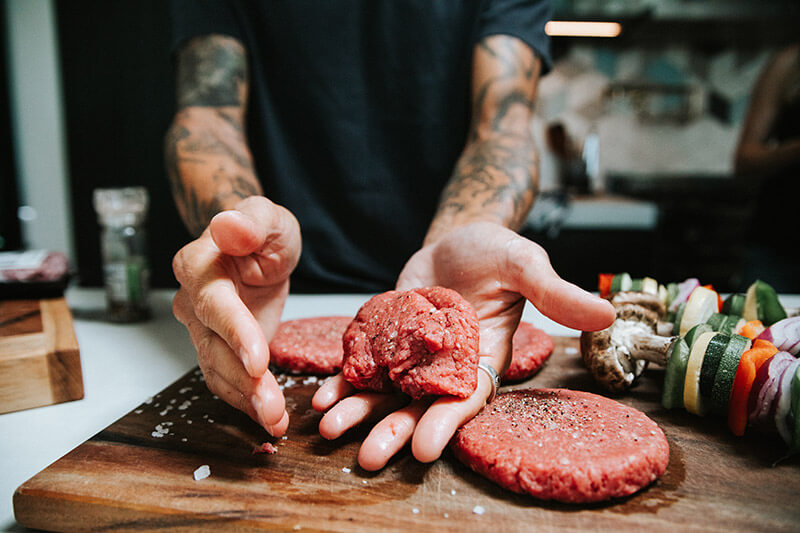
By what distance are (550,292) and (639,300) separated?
1.39 feet

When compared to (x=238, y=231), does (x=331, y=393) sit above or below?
below

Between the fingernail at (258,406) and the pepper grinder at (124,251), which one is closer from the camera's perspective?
the fingernail at (258,406)

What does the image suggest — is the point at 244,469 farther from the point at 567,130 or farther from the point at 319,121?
the point at 567,130

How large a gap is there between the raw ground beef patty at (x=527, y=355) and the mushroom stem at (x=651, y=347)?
0.22 meters

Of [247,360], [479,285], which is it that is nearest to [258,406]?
[247,360]

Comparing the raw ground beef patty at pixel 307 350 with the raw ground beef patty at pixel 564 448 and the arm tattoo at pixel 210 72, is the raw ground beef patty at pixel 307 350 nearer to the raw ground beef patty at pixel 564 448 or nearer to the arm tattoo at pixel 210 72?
the raw ground beef patty at pixel 564 448

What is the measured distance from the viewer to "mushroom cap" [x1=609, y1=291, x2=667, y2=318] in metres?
1.35

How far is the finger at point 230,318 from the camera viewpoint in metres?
0.89

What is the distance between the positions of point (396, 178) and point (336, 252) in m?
0.43

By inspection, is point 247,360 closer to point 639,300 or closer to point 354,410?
point 354,410

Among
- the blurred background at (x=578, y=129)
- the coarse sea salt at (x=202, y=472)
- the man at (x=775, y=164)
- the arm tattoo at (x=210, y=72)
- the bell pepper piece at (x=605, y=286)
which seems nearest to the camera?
the coarse sea salt at (x=202, y=472)

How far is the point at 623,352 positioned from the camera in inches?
48.9

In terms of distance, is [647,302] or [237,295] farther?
[647,302]

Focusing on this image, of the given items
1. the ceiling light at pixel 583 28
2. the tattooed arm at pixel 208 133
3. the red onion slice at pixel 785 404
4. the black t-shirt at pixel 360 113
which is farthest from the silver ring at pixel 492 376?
the ceiling light at pixel 583 28
